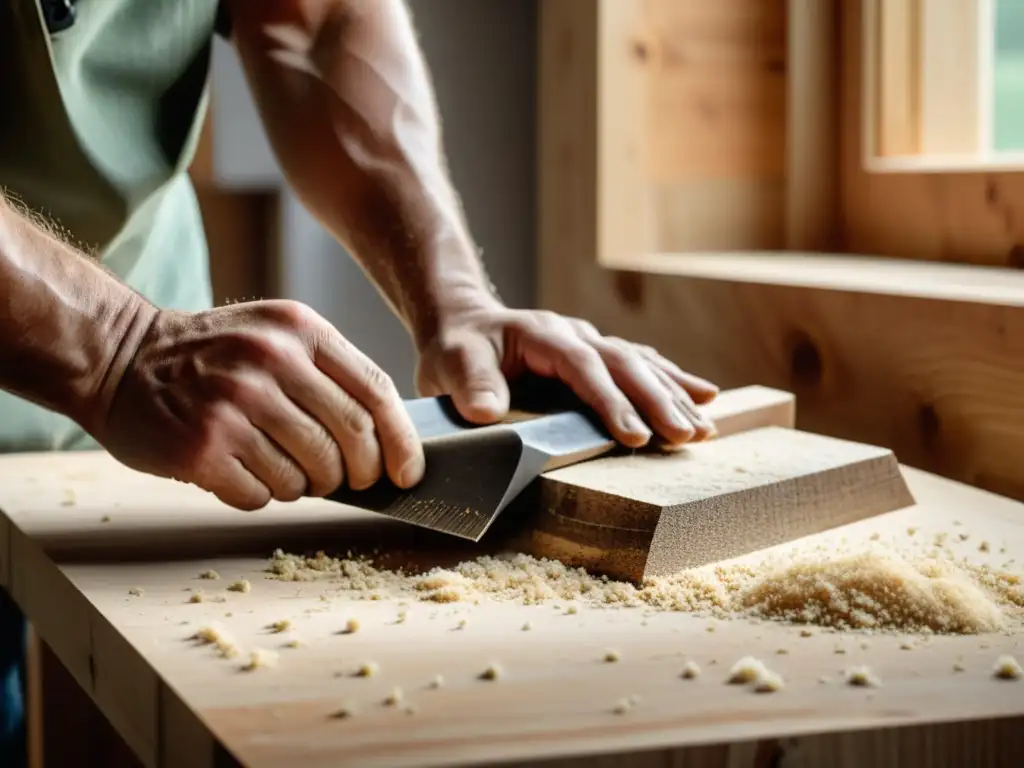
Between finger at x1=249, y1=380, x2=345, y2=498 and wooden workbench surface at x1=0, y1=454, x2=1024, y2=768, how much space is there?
0.20ft

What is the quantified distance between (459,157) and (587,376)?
150cm

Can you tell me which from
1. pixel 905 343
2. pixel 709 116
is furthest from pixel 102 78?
pixel 709 116

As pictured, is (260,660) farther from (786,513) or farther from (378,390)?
(786,513)

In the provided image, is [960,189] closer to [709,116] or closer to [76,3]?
[709,116]

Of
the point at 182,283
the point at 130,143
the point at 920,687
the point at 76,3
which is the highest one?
the point at 76,3

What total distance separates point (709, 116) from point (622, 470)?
1.10 m

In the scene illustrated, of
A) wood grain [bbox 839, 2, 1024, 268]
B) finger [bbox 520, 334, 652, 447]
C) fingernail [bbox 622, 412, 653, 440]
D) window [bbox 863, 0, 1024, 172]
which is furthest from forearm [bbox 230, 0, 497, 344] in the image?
window [bbox 863, 0, 1024, 172]

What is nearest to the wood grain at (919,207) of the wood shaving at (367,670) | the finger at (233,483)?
the finger at (233,483)

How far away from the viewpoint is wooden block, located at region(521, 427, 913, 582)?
76cm

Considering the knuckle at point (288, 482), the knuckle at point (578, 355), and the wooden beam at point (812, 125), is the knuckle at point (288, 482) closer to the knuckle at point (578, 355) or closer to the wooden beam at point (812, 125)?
the knuckle at point (578, 355)

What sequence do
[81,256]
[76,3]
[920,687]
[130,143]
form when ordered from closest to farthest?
1. [920,687]
2. [81,256]
3. [76,3]
4. [130,143]

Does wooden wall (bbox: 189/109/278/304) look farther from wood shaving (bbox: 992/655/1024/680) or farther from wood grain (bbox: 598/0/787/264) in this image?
wood shaving (bbox: 992/655/1024/680)

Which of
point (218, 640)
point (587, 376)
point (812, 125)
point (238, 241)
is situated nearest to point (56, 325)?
point (218, 640)

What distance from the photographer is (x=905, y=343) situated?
118cm
